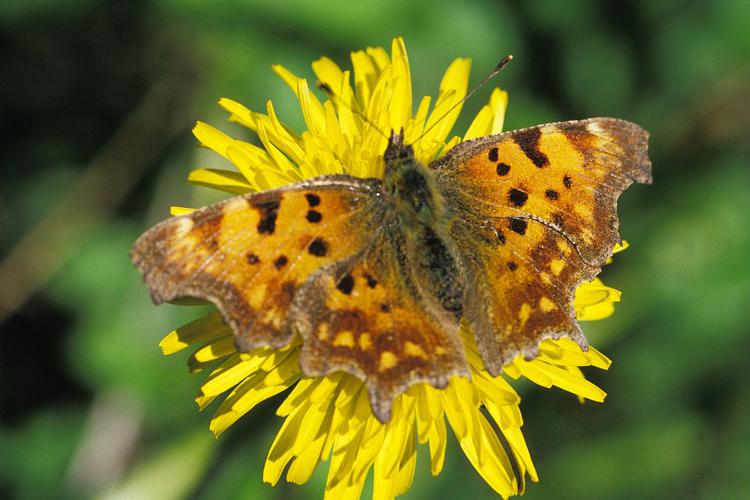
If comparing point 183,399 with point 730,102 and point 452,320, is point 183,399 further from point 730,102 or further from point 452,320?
point 730,102

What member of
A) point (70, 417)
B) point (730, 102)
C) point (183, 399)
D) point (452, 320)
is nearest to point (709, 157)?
point (730, 102)

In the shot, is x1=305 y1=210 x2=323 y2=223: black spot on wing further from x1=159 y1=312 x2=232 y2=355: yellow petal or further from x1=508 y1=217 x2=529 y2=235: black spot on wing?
x1=508 y1=217 x2=529 y2=235: black spot on wing

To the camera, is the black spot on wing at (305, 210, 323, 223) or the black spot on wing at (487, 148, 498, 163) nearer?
the black spot on wing at (305, 210, 323, 223)

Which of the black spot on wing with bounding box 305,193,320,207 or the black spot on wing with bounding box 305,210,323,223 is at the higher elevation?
the black spot on wing with bounding box 305,193,320,207

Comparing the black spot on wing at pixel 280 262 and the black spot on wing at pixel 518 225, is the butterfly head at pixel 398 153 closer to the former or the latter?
the black spot on wing at pixel 518 225

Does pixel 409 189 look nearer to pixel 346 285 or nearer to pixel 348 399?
pixel 346 285

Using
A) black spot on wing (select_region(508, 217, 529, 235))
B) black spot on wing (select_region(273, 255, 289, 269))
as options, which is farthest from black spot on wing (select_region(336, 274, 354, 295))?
black spot on wing (select_region(508, 217, 529, 235))

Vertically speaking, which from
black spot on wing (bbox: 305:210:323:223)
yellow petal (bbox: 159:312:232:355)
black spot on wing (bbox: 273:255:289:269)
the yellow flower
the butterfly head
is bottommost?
the yellow flower

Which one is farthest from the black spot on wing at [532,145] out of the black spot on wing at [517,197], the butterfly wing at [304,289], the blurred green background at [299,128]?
the blurred green background at [299,128]

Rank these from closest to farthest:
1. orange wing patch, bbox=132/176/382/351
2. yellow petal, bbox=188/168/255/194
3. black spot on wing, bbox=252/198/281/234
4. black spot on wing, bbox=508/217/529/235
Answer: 1. orange wing patch, bbox=132/176/382/351
2. black spot on wing, bbox=252/198/281/234
3. black spot on wing, bbox=508/217/529/235
4. yellow petal, bbox=188/168/255/194

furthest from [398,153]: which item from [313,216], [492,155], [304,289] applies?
[304,289]
